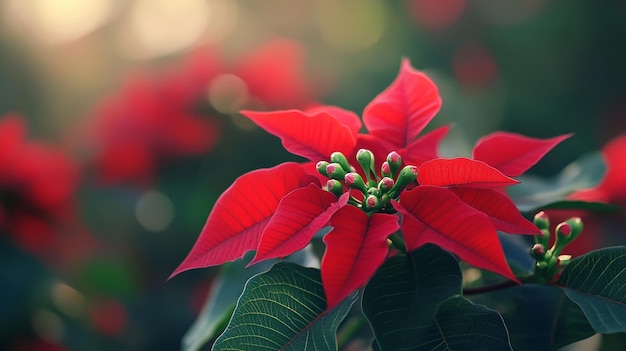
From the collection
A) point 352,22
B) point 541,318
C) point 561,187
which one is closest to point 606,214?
point 561,187

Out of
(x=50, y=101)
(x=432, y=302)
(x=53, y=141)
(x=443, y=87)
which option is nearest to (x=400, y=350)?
(x=432, y=302)

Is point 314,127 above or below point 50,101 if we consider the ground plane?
above

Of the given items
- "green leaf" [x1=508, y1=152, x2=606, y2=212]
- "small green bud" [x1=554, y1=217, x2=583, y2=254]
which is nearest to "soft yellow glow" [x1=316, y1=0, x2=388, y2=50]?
"green leaf" [x1=508, y1=152, x2=606, y2=212]

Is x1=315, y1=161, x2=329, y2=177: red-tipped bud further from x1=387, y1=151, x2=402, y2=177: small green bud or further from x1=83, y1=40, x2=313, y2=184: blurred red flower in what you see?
x1=83, y1=40, x2=313, y2=184: blurred red flower

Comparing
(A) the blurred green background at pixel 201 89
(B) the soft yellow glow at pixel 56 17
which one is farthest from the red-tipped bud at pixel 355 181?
(B) the soft yellow glow at pixel 56 17

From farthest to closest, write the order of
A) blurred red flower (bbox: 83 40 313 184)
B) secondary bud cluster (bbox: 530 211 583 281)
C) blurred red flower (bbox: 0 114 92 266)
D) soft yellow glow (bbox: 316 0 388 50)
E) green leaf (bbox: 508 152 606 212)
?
soft yellow glow (bbox: 316 0 388 50), blurred red flower (bbox: 83 40 313 184), blurred red flower (bbox: 0 114 92 266), green leaf (bbox: 508 152 606 212), secondary bud cluster (bbox: 530 211 583 281)

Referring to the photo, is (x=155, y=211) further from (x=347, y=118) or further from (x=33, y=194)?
(x=347, y=118)

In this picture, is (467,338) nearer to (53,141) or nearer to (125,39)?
(53,141)
